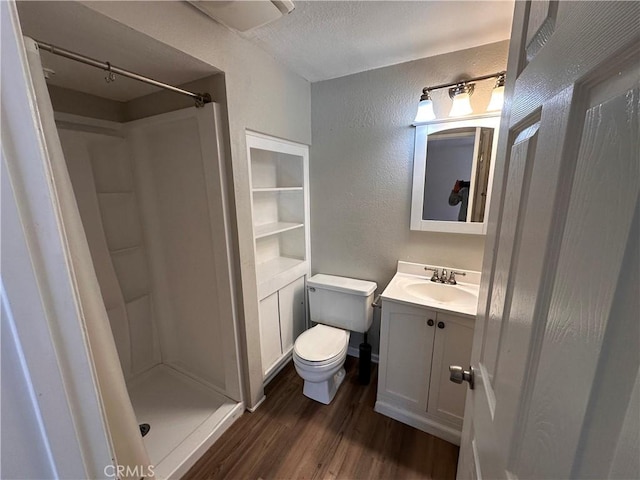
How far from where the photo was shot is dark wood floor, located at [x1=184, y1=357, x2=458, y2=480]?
1.40 metres

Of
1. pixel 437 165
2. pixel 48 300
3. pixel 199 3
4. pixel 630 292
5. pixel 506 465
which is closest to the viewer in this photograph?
pixel 630 292

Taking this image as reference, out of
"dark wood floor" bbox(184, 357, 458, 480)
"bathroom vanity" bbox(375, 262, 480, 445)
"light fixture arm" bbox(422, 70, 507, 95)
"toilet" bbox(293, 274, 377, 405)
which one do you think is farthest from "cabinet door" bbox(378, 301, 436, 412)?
"light fixture arm" bbox(422, 70, 507, 95)

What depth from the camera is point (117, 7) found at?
93cm

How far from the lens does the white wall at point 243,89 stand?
3.43 ft

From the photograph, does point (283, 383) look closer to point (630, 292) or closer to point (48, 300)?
point (48, 300)

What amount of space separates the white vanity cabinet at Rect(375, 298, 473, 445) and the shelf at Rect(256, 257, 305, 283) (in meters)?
0.86

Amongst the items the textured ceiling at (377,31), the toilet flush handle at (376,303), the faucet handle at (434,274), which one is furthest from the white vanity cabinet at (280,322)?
the textured ceiling at (377,31)

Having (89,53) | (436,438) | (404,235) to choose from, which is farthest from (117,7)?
(436,438)

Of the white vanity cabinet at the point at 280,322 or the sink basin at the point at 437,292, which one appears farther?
the white vanity cabinet at the point at 280,322

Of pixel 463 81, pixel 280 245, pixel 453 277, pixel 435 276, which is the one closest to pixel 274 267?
pixel 280 245

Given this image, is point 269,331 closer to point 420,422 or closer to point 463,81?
point 420,422

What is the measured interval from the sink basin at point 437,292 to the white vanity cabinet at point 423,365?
0.25 metres

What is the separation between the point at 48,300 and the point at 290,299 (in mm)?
1836

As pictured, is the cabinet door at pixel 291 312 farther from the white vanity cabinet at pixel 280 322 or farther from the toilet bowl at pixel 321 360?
the toilet bowl at pixel 321 360
